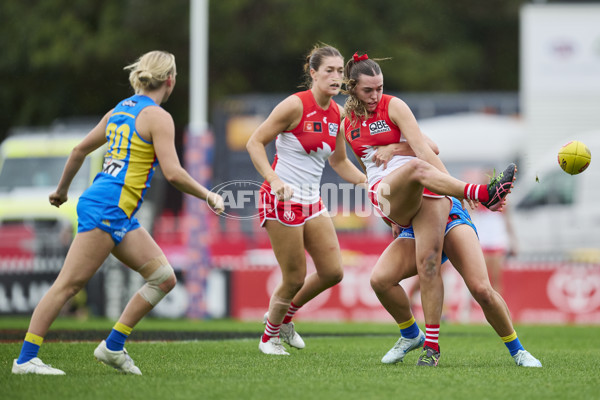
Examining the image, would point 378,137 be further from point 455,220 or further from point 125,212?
point 125,212

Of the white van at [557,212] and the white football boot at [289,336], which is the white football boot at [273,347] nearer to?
the white football boot at [289,336]

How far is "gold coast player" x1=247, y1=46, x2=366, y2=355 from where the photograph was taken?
720cm

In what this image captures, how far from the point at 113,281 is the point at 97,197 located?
10.1m

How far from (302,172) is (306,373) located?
5.91 ft

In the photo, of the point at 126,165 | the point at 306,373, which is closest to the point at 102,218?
the point at 126,165

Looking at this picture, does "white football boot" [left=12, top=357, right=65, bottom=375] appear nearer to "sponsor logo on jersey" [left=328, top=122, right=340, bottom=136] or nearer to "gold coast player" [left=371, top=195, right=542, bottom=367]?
"gold coast player" [left=371, top=195, right=542, bottom=367]

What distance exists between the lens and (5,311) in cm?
1562

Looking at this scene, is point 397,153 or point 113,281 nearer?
point 397,153

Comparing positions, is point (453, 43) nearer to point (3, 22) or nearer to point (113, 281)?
point (3, 22)

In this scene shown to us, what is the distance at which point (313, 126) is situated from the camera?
7.29 metres

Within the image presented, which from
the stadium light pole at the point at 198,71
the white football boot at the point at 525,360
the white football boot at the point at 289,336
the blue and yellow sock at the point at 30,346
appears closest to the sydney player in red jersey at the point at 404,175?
the white football boot at the point at 525,360

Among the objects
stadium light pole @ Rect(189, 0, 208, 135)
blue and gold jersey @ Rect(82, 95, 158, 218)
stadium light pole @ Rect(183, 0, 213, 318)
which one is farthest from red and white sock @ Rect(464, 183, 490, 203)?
stadium light pole @ Rect(189, 0, 208, 135)

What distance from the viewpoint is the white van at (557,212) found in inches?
714

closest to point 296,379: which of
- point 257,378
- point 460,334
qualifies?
point 257,378
